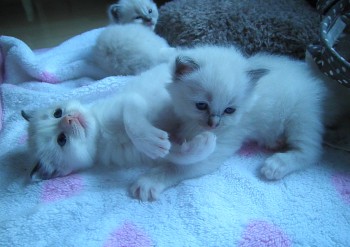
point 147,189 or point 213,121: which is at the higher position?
point 213,121

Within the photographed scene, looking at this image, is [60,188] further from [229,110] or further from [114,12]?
[114,12]

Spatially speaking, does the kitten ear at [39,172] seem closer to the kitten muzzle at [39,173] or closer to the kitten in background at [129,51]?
the kitten muzzle at [39,173]

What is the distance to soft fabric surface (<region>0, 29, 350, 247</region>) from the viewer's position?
103cm

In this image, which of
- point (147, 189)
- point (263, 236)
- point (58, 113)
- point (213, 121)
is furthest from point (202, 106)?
point (58, 113)

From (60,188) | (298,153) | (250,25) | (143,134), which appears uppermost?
(250,25)

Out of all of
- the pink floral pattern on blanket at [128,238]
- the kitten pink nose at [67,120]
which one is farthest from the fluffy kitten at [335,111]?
the kitten pink nose at [67,120]

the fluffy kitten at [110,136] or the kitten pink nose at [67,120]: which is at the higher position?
the kitten pink nose at [67,120]

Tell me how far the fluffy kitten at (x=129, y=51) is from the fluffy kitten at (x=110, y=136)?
44cm

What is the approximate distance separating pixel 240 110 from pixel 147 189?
433mm

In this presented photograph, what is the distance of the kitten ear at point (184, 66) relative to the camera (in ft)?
3.65

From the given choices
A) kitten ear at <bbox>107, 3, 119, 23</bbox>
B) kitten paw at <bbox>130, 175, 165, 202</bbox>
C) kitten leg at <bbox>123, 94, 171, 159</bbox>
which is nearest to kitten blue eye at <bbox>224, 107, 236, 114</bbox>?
kitten leg at <bbox>123, 94, 171, 159</bbox>

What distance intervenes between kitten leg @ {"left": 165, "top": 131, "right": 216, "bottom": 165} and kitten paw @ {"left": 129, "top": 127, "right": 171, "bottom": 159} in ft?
0.23

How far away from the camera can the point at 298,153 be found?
1.25 meters

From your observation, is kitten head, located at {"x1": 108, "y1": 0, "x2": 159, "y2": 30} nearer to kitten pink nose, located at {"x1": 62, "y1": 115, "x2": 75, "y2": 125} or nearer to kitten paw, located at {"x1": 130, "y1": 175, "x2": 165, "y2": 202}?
kitten pink nose, located at {"x1": 62, "y1": 115, "x2": 75, "y2": 125}
